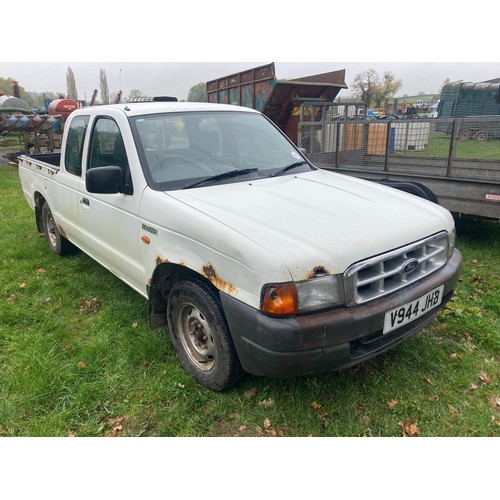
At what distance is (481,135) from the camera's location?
544 centimetres

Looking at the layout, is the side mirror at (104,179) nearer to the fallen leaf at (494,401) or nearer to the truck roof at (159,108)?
the truck roof at (159,108)

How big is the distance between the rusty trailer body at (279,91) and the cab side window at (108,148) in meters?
7.33

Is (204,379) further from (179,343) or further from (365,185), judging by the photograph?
(365,185)

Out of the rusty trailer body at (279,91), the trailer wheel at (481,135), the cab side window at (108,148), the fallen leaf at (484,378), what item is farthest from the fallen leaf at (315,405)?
the rusty trailer body at (279,91)

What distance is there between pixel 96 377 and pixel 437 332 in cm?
285

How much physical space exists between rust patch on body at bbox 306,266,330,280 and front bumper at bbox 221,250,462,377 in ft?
0.71

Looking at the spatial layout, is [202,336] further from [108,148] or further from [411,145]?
[411,145]

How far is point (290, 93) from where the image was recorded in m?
10.9

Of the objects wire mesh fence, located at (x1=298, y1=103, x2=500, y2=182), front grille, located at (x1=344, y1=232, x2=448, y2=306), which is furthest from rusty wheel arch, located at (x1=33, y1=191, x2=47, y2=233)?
front grille, located at (x1=344, y1=232, x2=448, y2=306)

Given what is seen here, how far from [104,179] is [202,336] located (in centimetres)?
135

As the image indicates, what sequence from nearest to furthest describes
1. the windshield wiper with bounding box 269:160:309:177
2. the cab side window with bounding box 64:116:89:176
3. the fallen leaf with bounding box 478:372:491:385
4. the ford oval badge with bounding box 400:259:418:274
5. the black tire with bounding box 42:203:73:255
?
1. the ford oval badge with bounding box 400:259:418:274
2. the fallen leaf with bounding box 478:372:491:385
3. the windshield wiper with bounding box 269:160:309:177
4. the cab side window with bounding box 64:116:89:176
5. the black tire with bounding box 42:203:73:255

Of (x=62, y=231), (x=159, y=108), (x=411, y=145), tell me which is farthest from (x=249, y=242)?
(x=411, y=145)

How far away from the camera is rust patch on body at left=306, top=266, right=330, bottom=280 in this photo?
7.32 feet

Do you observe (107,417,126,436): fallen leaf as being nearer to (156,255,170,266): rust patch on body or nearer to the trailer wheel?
(156,255,170,266): rust patch on body
